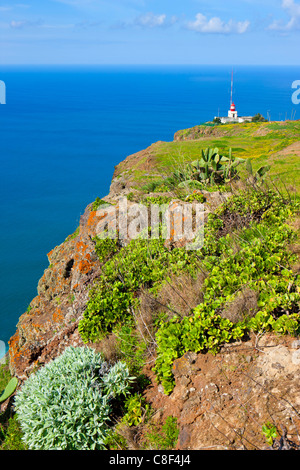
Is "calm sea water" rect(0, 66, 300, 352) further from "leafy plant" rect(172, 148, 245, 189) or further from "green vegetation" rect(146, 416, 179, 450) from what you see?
"green vegetation" rect(146, 416, 179, 450)

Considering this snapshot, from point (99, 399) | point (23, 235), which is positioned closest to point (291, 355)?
point (99, 399)

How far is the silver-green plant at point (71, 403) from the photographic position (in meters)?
3.57

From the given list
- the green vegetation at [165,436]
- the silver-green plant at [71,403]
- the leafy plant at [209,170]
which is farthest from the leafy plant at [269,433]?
the leafy plant at [209,170]

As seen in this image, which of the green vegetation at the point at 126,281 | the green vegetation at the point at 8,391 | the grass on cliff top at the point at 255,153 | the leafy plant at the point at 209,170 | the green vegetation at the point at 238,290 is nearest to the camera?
the green vegetation at the point at 238,290

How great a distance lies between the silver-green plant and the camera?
3566 mm

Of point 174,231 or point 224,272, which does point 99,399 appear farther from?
point 174,231

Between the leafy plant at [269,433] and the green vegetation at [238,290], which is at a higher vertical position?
the green vegetation at [238,290]

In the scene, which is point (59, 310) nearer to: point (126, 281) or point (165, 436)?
point (126, 281)

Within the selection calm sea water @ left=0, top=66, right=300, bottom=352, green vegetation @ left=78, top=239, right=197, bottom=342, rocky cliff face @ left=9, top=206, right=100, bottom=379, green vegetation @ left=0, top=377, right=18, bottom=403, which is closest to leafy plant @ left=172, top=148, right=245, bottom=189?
rocky cliff face @ left=9, top=206, right=100, bottom=379

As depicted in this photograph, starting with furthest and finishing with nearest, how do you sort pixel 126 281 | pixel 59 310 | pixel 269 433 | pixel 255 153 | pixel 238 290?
pixel 255 153
pixel 59 310
pixel 126 281
pixel 238 290
pixel 269 433

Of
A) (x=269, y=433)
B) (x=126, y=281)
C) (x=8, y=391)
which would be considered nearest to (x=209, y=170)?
(x=126, y=281)

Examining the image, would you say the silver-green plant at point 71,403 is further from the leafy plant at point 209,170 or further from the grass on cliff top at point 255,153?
the leafy plant at point 209,170

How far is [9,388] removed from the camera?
5547 mm

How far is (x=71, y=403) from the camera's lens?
366 centimetres
